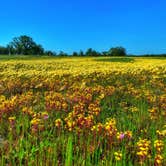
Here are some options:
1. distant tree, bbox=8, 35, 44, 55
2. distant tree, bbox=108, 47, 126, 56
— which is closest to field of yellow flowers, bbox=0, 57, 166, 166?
distant tree, bbox=108, 47, 126, 56

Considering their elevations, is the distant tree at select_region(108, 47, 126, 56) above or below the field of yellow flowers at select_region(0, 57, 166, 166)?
below

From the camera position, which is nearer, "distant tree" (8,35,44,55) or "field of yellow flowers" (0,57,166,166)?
"field of yellow flowers" (0,57,166,166)

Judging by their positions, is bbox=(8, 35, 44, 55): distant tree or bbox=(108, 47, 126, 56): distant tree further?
bbox=(8, 35, 44, 55): distant tree

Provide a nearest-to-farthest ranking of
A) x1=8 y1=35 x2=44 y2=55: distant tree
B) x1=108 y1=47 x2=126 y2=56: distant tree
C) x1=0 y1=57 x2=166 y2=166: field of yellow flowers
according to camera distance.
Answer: x1=0 y1=57 x2=166 y2=166: field of yellow flowers < x1=108 y1=47 x2=126 y2=56: distant tree < x1=8 y1=35 x2=44 y2=55: distant tree

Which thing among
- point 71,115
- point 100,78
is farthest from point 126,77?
point 71,115

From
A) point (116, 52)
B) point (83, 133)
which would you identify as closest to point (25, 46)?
point (116, 52)

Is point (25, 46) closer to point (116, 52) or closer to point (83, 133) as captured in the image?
point (116, 52)

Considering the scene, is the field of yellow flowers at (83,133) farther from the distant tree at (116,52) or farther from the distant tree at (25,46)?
the distant tree at (25,46)

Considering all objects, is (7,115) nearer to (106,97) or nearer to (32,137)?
(32,137)

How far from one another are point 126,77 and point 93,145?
13.6m

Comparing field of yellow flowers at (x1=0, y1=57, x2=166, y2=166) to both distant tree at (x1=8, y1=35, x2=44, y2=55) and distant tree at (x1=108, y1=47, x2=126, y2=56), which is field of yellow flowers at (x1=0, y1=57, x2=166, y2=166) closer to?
distant tree at (x1=108, y1=47, x2=126, y2=56)

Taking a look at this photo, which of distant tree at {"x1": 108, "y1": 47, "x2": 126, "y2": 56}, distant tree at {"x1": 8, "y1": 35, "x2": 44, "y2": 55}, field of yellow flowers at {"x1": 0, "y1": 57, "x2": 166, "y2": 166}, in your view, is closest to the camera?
field of yellow flowers at {"x1": 0, "y1": 57, "x2": 166, "y2": 166}

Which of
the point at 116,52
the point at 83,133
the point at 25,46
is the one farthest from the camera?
the point at 25,46

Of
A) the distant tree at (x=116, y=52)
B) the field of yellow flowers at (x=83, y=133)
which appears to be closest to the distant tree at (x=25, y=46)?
the distant tree at (x=116, y=52)
